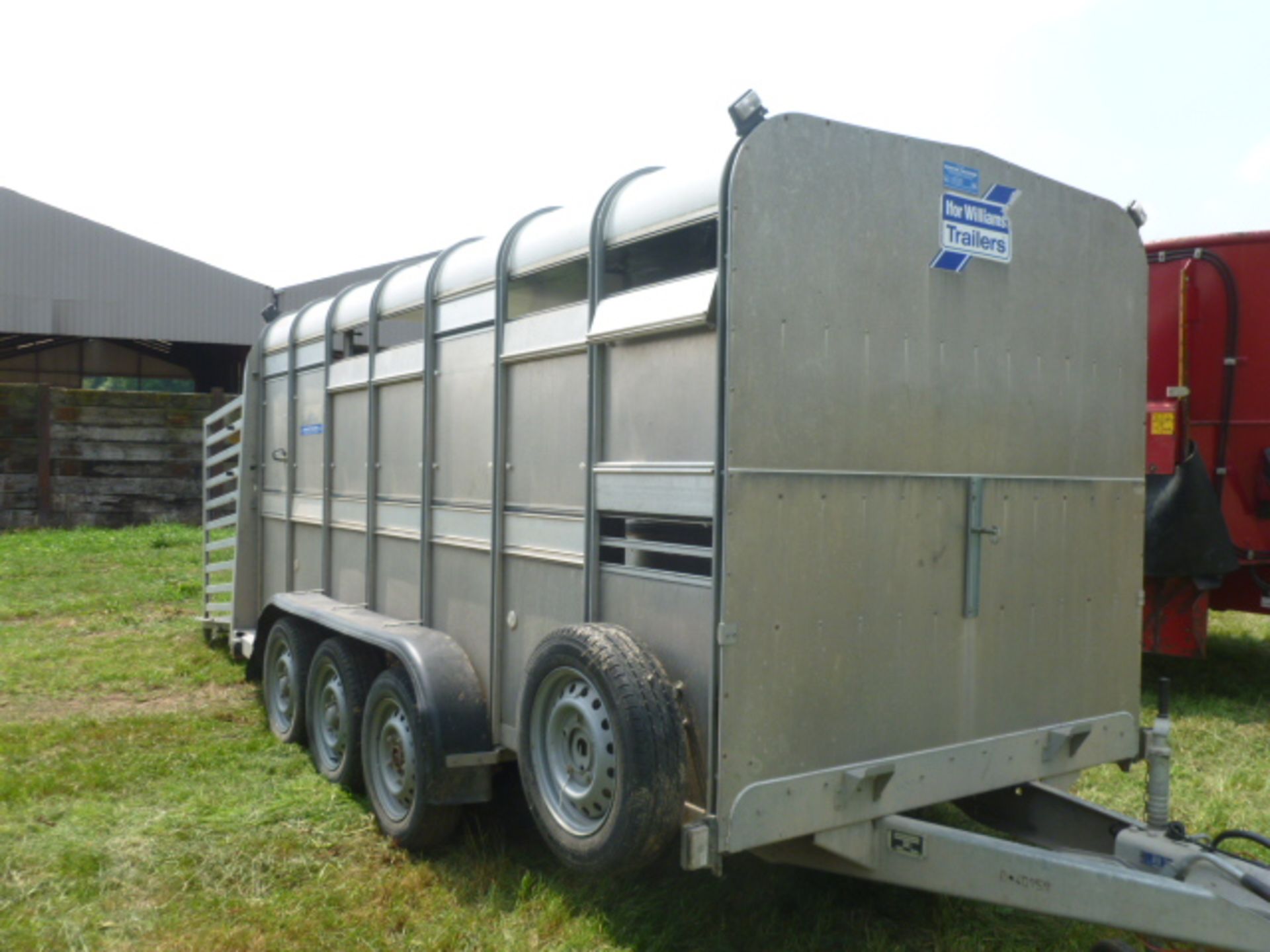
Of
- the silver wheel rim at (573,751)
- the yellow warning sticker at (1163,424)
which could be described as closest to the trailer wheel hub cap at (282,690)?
the silver wheel rim at (573,751)

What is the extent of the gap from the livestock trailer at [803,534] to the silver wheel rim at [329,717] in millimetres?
480

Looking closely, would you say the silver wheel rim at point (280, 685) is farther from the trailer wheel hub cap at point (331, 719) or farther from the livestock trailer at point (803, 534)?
the livestock trailer at point (803, 534)

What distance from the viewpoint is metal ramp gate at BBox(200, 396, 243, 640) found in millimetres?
7828

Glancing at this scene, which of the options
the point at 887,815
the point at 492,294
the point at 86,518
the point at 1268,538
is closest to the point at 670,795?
the point at 887,815

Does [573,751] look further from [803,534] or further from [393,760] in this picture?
[393,760]

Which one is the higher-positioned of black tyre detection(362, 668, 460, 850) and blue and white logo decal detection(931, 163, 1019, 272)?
blue and white logo decal detection(931, 163, 1019, 272)

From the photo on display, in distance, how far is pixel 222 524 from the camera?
8109 millimetres

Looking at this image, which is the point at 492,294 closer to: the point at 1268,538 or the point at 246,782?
the point at 246,782

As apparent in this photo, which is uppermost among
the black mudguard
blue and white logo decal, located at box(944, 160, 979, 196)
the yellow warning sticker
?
blue and white logo decal, located at box(944, 160, 979, 196)

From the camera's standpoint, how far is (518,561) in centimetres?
446

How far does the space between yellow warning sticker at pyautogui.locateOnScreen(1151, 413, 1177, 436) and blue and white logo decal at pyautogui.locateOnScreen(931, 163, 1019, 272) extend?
361 centimetres

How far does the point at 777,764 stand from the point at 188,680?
221 inches

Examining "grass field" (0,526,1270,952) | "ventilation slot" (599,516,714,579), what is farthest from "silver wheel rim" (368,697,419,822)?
"ventilation slot" (599,516,714,579)

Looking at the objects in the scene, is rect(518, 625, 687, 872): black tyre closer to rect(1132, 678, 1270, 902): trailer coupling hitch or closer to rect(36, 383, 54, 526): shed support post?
rect(1132, 678, 1270, 902): trailer coupling hitch
